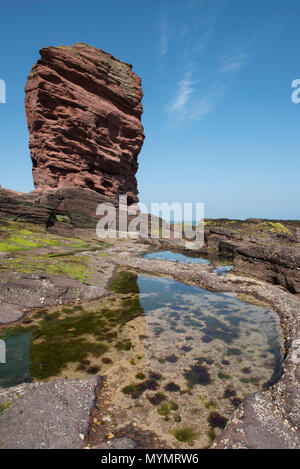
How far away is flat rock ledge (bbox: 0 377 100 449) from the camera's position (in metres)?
5.63

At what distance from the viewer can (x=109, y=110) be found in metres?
52.2

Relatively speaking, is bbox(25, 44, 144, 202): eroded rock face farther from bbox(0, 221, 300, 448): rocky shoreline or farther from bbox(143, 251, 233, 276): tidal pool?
bbox(0, 221, 300, 448): rocky shoreline

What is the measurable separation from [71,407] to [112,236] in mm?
37080

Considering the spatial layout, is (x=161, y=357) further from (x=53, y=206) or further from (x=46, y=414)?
(x=53, y=206)

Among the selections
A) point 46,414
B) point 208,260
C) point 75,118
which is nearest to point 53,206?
point 75,118

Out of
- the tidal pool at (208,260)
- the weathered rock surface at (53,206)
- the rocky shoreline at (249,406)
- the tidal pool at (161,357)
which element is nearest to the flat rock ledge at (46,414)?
the rocky shoreline at (249,406)

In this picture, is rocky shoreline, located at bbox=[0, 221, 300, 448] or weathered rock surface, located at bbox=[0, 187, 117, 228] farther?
weathered rock surface, located at bbox=[0, 187, 117, 228]

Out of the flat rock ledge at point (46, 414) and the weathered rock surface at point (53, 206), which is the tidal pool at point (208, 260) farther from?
the flat rock ledge at point (46, 414)

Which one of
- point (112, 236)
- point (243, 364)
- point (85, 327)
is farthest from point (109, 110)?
point (243, 364)

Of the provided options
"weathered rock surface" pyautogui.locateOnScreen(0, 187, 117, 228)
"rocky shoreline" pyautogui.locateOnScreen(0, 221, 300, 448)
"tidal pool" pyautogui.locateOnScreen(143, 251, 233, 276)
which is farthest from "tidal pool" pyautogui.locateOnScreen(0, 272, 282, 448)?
"weathered rock surface" pyautogui.locateOnScreen(0, 187, 117, 228)

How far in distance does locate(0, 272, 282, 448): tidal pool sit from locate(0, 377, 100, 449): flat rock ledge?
0.60 metres

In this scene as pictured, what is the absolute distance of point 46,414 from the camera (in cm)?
636

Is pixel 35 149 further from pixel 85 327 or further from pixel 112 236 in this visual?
pixel 85 327

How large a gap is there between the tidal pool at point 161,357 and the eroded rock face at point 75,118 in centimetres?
3908
